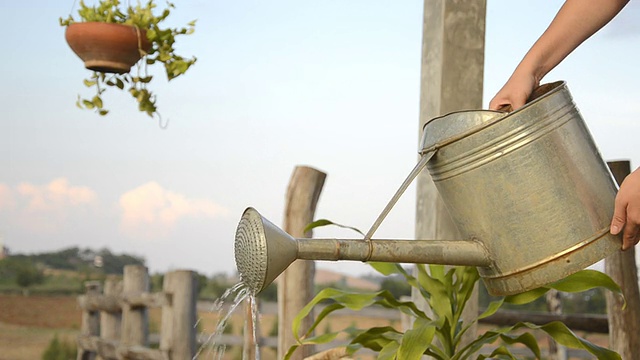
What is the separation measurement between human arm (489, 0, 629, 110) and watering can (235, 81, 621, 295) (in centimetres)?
18

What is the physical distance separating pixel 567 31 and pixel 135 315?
4.19 meters

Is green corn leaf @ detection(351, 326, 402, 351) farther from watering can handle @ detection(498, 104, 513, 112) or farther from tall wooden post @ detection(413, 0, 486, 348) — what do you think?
watering can handle @ detection(498, 104, 513, 112)

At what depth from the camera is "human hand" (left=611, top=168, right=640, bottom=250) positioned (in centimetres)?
156

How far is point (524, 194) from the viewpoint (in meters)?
1.63

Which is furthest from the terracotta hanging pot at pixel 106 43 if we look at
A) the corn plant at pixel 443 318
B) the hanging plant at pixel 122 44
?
the corn plant at pixel 443 318

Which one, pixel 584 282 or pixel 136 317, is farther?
pixel 136 317

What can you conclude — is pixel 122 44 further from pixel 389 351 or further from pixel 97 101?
pixel 389 351

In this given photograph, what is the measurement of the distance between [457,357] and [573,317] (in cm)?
371

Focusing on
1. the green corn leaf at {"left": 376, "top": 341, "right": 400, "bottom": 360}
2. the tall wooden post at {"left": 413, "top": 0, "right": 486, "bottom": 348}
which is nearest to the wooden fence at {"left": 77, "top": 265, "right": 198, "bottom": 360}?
the tall wooden post at {"left": 413, "top": 0, "right": 486, "bottom": 348}

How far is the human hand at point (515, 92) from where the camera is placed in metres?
1.85

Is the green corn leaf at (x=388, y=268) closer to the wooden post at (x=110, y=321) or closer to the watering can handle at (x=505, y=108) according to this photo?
the watering can handle at (x=505, y=108)

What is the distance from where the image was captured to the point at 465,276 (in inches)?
90.6

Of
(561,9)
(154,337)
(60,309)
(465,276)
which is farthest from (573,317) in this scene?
(60,309)

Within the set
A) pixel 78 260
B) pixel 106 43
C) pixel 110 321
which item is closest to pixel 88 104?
pixel 106 43
